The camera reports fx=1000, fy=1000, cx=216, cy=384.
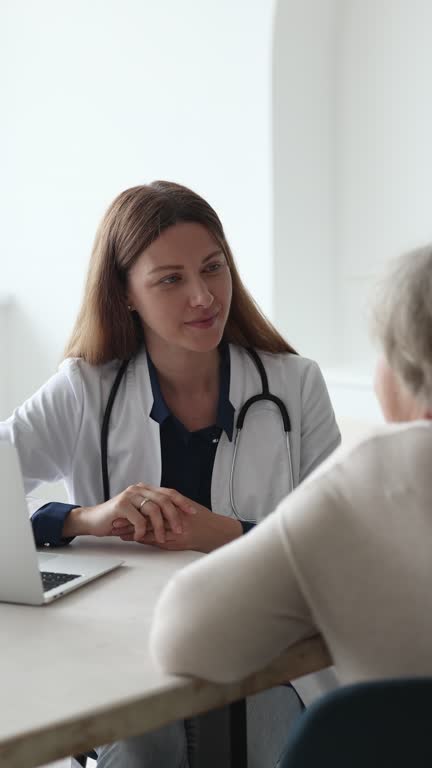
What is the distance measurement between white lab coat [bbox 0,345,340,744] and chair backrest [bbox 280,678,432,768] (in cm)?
103

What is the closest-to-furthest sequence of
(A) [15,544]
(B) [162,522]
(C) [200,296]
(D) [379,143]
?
(A) [15,544], (B) [162,522], (C) [200,296], (D) [379,143]

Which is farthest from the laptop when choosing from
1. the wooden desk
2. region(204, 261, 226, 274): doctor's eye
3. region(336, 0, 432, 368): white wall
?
region(336, 0, 432, 368): white wall

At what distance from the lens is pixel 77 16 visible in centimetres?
432

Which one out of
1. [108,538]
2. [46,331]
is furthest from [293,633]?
[46,331]

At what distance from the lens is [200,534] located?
4.86 feet

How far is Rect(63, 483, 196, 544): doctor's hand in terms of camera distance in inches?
57.7

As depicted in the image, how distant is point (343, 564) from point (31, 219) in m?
4.02

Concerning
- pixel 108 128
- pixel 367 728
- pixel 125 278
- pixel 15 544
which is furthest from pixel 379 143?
pixel 367 728

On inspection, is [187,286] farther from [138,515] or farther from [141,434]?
[138,515]

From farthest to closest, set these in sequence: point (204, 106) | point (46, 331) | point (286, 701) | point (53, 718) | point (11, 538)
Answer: point (46, 331) < point (204, 106) < point (286, 701) < point (11, 538) < point (53, 718)

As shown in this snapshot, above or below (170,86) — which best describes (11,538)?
below

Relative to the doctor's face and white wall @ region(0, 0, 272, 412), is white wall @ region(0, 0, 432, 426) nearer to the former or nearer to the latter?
white wall @ region(0, 0, 272, 412)

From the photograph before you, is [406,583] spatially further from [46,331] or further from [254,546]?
[46,331]

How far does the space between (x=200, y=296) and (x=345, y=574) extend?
3.13ft
